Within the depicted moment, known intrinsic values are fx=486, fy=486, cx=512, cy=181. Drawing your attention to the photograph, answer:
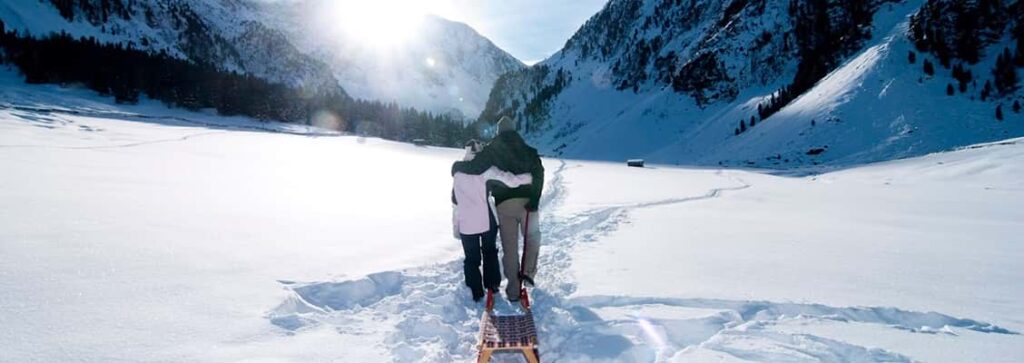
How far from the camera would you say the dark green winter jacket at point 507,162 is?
19.2 ft

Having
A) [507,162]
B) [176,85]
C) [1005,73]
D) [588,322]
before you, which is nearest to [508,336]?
[588,322]

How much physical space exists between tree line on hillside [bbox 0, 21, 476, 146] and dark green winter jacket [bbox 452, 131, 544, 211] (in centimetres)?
9331

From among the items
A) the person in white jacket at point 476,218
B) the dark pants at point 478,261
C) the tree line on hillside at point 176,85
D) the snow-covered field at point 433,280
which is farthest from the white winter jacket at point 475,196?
the tree line on hillside at point 176,85

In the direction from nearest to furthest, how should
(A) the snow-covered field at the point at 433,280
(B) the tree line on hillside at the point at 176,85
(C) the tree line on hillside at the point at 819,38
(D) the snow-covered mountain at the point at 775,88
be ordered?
(A) the snow-covered field at the point at 433,280 < (D) the snow-covered mountain at the point at 775,88 < (C) the tree line on hillside at the point at 819,38 < (B) the tree line on hillside at the point at 176,85

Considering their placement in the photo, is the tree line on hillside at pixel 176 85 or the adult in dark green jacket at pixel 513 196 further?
the tree line on hillside at pixel 176 85

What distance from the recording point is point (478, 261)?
19.4 feet

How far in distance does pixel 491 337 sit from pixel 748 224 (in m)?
7.26

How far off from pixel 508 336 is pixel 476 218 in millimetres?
2001

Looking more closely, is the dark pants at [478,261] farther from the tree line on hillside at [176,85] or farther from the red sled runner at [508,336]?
the tree line on hillside at [176,85]

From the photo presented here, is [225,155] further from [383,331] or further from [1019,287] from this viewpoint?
[1019,287]

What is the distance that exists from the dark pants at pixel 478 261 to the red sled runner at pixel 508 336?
860mm

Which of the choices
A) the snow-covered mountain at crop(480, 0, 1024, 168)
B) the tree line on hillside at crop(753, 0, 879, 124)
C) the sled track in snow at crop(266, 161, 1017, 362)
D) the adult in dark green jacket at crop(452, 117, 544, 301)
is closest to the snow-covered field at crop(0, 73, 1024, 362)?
the sled track in snow at crop(266, 161, 1017, 362)

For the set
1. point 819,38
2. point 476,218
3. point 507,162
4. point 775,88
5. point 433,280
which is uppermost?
point 819,38

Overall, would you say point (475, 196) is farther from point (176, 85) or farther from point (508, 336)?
point (176, 85)
